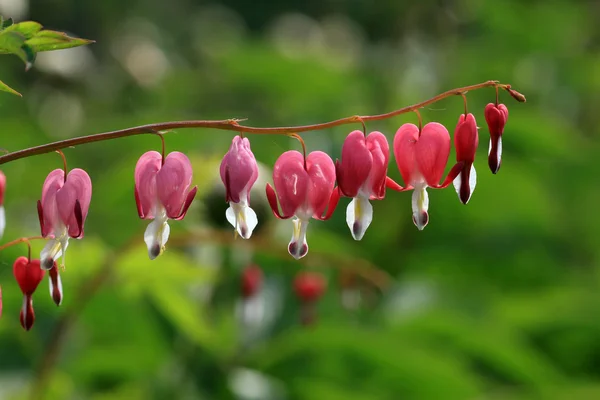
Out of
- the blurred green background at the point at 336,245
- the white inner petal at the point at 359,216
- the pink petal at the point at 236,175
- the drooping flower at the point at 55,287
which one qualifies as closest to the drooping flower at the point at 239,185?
the pink petal at the point at 236,175

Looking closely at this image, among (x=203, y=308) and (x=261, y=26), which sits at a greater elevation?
(x=261, y=26)

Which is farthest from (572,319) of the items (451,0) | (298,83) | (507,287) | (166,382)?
(451,0)

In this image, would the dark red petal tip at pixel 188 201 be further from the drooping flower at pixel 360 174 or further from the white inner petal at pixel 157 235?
the drooping flower at pixel 360 174

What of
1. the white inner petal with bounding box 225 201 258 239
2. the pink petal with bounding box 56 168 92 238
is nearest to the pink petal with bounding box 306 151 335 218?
the white inner petal with bounding box 225 201 258 239

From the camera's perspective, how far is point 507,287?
4008 mm

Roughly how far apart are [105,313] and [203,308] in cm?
31

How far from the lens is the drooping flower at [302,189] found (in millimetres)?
1199

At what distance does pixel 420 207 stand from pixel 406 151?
0.09 metres

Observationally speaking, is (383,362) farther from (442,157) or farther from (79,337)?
(442,157)

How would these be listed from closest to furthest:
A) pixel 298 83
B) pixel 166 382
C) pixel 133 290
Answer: pixel 133 290 → pixel 166 382 → pixel 298 83

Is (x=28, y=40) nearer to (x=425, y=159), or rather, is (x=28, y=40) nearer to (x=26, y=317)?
(x=26, y=317)

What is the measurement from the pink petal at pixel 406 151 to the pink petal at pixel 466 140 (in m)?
0.06

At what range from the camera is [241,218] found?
113cm

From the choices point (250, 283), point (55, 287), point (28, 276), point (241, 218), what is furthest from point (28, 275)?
point (250, 283)
